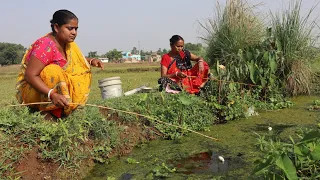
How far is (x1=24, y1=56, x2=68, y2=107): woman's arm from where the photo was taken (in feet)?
9.11

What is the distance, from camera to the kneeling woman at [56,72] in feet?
9.43

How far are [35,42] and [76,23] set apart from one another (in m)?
0.43

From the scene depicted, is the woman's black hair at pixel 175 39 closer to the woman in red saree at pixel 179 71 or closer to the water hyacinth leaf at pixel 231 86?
the woman in red saree at pixel 179 71

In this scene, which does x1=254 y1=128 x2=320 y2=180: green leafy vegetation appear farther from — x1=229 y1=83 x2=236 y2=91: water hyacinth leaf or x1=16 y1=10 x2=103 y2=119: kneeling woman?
x1=229 y1=83 x2=236 y2=91: water hyacinth leaf

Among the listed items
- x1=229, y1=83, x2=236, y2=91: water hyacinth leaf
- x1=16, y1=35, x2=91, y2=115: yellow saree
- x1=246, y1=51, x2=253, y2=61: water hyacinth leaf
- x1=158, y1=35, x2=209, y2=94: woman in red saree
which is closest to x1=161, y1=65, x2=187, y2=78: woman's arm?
x1=158, y1=35, x2=209, y2=94: woman in red saree

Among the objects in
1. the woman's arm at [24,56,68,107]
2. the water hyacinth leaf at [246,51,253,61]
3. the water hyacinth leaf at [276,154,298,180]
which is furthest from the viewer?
the water hyacinth leaf at [246,51,253,61]

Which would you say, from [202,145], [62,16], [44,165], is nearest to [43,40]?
[62,16]

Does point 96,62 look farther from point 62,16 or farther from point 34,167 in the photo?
point 34,167

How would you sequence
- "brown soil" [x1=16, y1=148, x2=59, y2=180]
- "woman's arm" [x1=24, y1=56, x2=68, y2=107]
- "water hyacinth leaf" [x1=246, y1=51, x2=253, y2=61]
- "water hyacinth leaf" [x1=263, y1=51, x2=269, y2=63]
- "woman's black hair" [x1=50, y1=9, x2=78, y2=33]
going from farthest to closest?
"water hyacinth leaf" [x1=246, y1=51, x2=253, y2=61] → "water hyacinth leaf" [x1=263, y1=51, x2=269, y2=63] → "woman's black hair" [x1=50, y1=9, x2=78, y2=33] → "woman's arm" [x1=24, y1=56, x2=68, y2=107] → "brown soil" [x1=16, y1=148, x2=59, y2=180]

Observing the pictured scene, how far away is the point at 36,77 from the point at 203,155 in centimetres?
166

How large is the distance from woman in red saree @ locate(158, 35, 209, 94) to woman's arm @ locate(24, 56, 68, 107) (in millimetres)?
1987

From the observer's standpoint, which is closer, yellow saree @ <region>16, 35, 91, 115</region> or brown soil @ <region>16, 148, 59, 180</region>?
brown soil @ <region>16, 148, 59, 180</region>

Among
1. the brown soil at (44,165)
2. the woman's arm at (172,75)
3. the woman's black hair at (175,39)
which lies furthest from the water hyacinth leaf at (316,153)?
the woman's black hair at (175,39)

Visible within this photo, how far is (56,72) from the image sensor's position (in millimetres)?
2936
